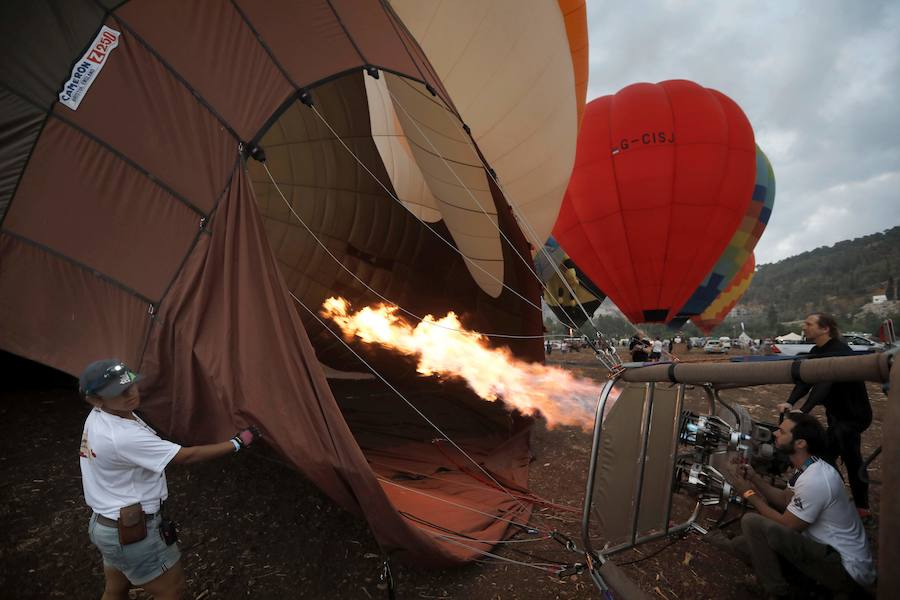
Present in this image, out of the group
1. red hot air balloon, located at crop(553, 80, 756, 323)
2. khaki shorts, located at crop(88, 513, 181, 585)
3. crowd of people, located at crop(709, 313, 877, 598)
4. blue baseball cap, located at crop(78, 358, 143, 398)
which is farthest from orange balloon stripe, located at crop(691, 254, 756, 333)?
blue baseball cap, located at crop(78, 358, 143, 398)

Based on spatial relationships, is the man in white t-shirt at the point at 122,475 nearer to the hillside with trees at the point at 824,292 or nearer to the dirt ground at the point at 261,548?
the dirt ground at the point at 261,548

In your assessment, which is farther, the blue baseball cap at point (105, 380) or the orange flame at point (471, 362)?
the orange flame at point (471, 362)

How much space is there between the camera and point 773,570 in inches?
103

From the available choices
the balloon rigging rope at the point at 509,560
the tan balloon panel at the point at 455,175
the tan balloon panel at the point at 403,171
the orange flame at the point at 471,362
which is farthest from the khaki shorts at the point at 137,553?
the tan balloon panel at the point at 403,171

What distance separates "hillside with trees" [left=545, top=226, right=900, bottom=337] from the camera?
73.0 meters

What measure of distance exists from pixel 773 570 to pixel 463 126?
427cm

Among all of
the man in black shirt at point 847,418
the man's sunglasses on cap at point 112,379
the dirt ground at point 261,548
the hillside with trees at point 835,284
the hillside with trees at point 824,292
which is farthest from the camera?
the hillside with trees at point 835,284

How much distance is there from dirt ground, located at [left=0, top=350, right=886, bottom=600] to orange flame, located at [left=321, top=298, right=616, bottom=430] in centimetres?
243

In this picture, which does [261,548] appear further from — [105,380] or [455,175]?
[455,175]

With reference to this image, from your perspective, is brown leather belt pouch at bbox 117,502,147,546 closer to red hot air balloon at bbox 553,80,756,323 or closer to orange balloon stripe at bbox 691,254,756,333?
red hot air balloon at bbox 553,80,756,323

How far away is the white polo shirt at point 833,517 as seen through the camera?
235 cm

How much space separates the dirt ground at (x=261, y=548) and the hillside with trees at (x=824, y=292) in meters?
61.6

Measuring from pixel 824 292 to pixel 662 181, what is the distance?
115 meters

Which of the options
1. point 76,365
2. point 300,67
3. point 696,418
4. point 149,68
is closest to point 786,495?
point 696,418
